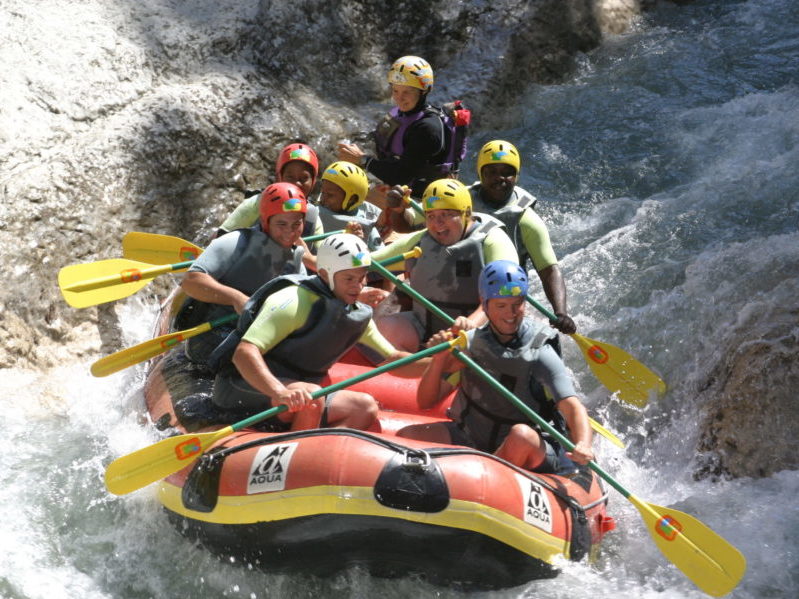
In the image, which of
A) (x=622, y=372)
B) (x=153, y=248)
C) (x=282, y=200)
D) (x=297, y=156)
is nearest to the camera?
(x=282, y=200)

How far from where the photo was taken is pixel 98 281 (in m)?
5.69

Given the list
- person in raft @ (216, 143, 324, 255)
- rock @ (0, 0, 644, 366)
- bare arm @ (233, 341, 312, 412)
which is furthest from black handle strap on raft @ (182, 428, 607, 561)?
rock @ (0, 0, 644, 366)

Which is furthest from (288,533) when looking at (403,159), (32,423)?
(403,159)

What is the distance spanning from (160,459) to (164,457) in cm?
2

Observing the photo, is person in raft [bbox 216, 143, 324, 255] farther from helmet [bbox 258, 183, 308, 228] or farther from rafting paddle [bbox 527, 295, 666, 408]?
rafting paddle [bbox 527, 295, 666, 408]

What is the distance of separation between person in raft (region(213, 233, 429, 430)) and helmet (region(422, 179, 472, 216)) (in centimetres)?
78

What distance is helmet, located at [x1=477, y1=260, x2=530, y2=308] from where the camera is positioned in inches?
182

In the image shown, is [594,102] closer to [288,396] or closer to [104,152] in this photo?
[104,152]

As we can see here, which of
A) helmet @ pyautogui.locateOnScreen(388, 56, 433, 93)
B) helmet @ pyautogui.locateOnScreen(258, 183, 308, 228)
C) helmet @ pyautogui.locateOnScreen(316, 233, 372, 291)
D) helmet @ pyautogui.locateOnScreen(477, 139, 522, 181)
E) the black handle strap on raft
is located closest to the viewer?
the black handle strap on raft

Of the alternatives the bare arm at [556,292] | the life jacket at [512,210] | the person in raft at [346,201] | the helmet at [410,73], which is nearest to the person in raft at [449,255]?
the life jacket at [512,210]

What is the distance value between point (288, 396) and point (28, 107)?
12.9 feet

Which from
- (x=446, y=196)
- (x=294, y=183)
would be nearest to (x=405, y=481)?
(x=446, y=196)

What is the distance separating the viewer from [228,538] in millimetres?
4586

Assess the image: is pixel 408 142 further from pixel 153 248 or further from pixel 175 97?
pixel 175 97
